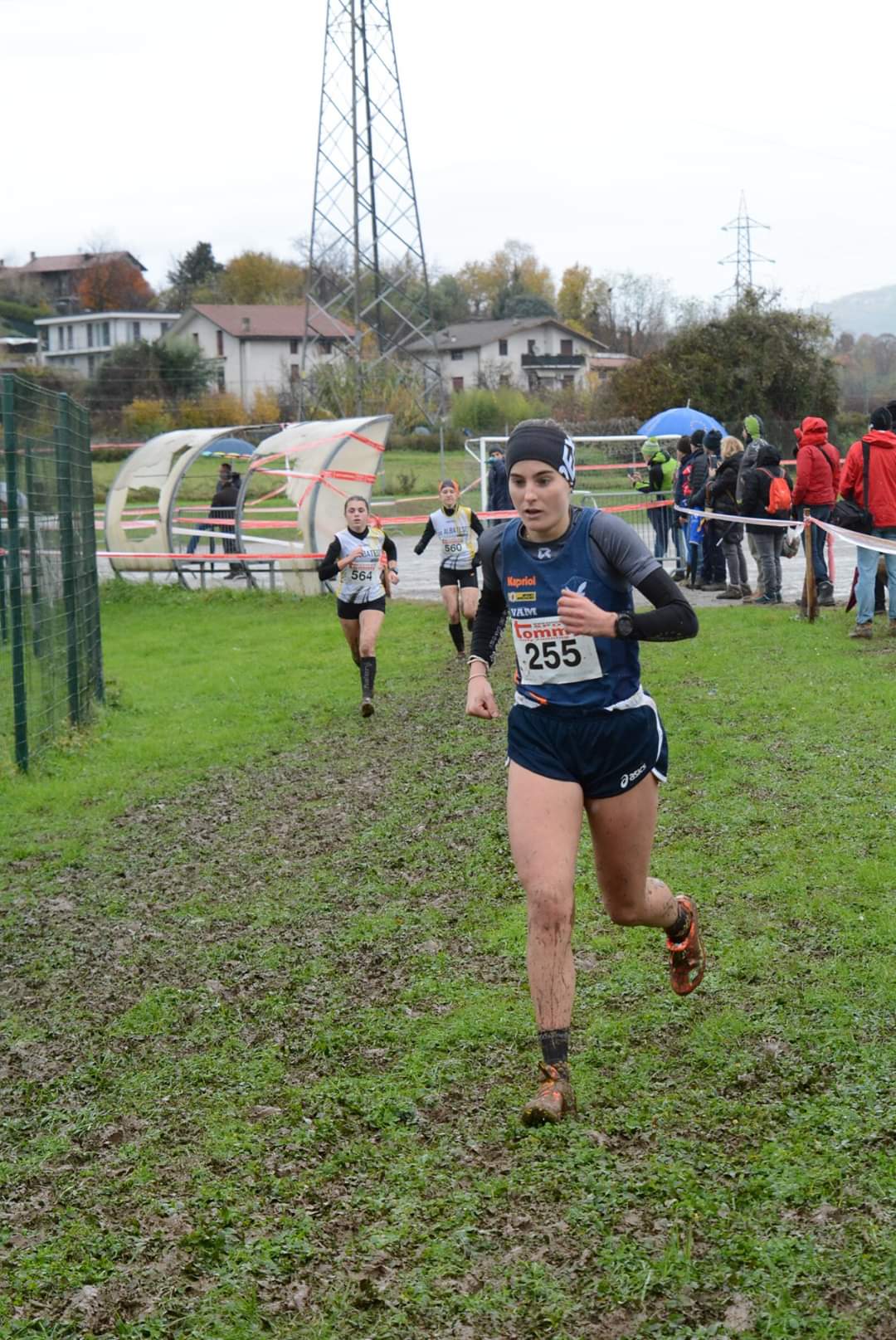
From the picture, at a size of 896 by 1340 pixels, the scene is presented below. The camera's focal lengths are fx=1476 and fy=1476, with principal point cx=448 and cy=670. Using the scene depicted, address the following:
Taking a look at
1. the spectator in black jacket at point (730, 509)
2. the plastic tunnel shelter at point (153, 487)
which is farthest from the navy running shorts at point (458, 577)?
the plastic tunnel shelter at point (153, 487)

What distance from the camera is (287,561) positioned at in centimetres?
2442

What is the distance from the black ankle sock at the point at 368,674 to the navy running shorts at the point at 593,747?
825cm

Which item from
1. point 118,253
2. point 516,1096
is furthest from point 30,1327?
point 118,253

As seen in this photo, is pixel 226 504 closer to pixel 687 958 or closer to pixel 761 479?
pixel 761 479

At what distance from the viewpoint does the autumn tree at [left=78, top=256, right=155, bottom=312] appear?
109125 millimetres

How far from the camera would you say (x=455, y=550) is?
15500 mm


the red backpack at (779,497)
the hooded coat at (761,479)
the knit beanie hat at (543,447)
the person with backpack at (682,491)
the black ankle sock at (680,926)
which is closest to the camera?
the knit beanie hat at (543,447)

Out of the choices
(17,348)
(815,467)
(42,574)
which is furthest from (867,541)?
(17,348)

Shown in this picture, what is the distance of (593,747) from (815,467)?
1254cm

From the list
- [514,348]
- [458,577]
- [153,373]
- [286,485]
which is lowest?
[458,577]

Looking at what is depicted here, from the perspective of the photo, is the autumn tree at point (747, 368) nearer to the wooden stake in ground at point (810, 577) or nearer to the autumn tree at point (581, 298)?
the wooden stake in ground at point (810, 577)

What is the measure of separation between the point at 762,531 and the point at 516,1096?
13.8m

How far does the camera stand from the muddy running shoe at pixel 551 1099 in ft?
15.4

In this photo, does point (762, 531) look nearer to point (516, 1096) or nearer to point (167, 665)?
point (167, 665)
